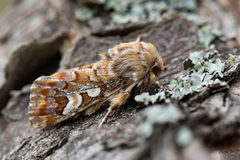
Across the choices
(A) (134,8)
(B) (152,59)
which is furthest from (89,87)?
(A) (134,8)

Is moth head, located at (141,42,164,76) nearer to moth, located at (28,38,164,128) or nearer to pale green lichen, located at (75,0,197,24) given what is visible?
moth, located at (28,38,164,128)

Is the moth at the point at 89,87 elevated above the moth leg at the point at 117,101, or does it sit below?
above

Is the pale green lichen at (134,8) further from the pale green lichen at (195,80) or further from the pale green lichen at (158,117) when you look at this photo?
the pale green lichen at (158,117)

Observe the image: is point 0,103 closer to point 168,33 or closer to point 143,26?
point 143,26

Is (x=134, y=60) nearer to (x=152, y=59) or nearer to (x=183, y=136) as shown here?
(x=152, y=59)

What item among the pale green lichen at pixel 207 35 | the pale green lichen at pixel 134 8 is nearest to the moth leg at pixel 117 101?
the pale green lichen at pixel 207 35

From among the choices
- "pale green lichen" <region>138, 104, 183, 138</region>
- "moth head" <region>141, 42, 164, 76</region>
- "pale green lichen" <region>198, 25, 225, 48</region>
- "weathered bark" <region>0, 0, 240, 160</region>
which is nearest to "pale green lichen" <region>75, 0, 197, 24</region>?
"weathered bark" <region>0, 0, 240, 160</region>

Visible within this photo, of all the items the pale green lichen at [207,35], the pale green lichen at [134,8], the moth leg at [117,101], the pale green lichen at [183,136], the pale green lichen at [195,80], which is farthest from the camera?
the pale green lichen at [134,8]
